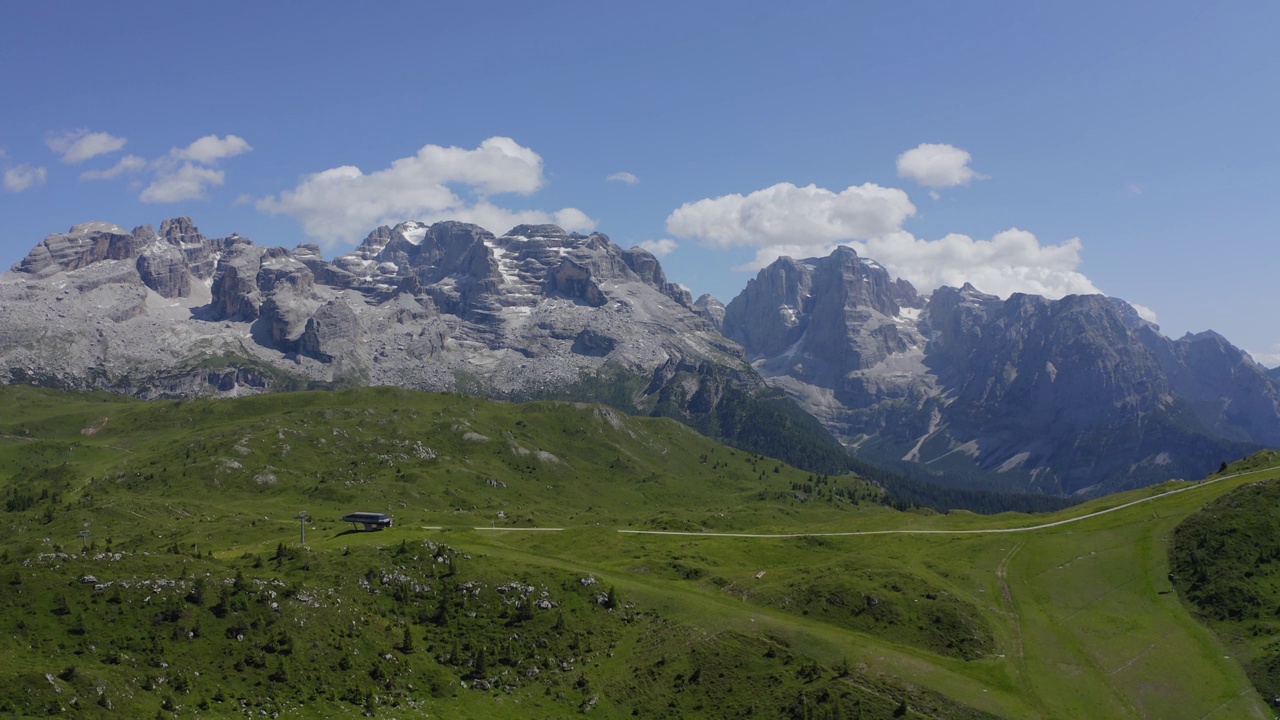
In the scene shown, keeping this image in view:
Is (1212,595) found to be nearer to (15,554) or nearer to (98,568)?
(98,568)

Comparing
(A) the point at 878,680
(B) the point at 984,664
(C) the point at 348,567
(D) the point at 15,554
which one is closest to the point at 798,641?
(A) the point at 878,680

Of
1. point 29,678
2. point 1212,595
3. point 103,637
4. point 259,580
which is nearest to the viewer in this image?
point 29,678

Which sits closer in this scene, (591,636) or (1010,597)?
(591,636)

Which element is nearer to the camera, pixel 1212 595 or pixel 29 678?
pixel 29 678

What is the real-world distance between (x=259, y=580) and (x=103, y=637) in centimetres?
2160

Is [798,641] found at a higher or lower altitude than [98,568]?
lower

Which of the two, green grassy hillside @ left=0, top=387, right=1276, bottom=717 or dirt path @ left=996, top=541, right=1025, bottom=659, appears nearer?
green grassy hillside @ left=0, top=387, right=1276, bottom=717

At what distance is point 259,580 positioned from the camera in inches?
4592

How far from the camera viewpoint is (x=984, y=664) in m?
128

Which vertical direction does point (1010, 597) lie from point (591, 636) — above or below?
above

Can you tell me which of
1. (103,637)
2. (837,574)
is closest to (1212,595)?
(837,574)

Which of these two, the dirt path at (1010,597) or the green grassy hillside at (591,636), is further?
the dirt path at (1010,597)

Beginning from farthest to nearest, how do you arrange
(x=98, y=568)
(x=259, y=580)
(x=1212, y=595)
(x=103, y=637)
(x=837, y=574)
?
(x=837, y=574) < (x=1212, y=595) < (x=259, y=580) < (x=98, y=568) < (x=103, y=637)

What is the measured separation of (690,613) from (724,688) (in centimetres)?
1823
